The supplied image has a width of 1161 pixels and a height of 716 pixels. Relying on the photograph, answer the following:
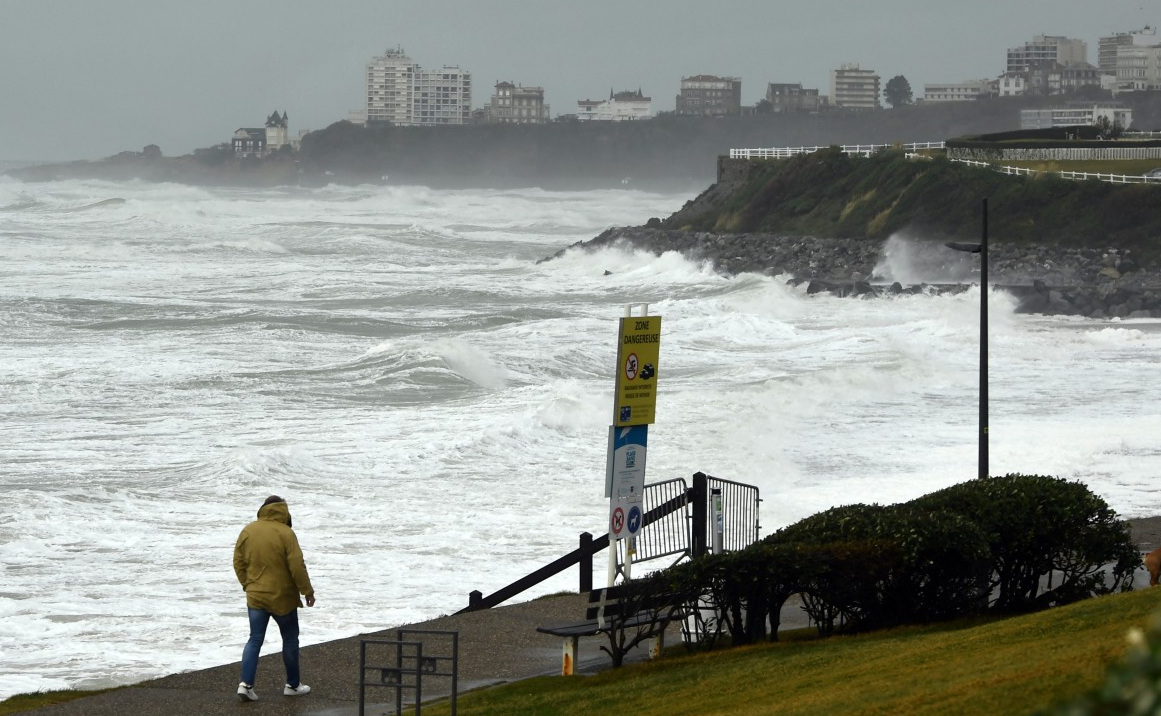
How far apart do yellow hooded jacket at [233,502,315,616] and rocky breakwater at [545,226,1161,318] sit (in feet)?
136

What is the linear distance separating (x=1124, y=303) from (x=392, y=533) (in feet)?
120

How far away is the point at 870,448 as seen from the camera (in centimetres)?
2441

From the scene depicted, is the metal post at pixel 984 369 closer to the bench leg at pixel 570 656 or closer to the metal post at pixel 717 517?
the metal post at pixel 717 517

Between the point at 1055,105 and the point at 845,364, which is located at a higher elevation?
the point at 1055,105

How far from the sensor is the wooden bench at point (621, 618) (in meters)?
11.1

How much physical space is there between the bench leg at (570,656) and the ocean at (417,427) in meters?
2.98

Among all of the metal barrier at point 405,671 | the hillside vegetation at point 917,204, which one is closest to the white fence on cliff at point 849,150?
the hillside vegetation at point 917,204

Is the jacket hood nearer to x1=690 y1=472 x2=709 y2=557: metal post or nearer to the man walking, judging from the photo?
the man walking

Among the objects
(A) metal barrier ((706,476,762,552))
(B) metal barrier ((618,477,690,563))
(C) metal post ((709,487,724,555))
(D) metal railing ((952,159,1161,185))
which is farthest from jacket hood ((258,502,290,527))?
(D) metal railing ((952,159,1161,185))

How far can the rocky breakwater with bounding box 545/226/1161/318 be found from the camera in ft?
164

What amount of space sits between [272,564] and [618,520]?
3.05 metres

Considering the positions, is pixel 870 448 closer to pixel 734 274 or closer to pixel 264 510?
pixel 264 510

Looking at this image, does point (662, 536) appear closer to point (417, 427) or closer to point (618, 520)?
point (618, 520)

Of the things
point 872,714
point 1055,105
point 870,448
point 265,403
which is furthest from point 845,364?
point 1055,105
